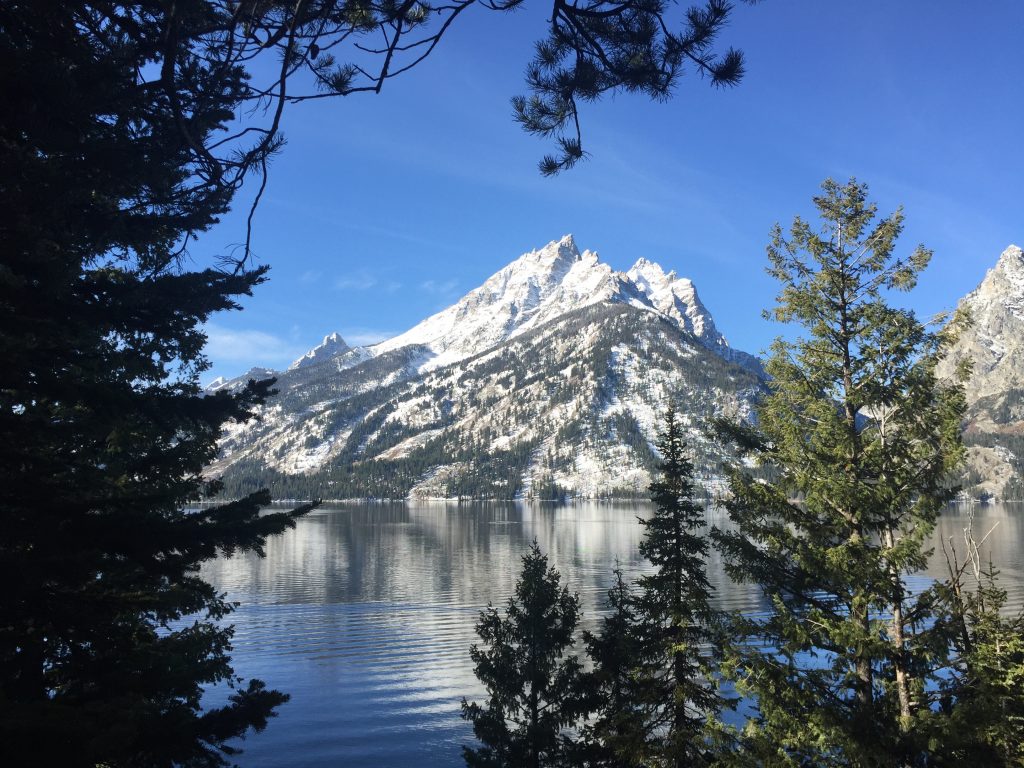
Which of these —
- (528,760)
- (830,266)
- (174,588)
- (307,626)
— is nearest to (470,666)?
(307,626)

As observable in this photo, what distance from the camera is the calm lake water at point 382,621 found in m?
37.0

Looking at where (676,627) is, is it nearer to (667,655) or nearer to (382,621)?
(667,655)

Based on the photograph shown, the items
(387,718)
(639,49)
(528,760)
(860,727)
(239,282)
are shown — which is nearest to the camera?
(639,49)

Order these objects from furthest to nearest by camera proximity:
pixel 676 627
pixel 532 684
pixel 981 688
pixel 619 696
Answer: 1. pixel 532 684
2. pixel 619 696
3. pixel 676 627
4. pixel 981 688

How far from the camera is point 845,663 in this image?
13.6 m

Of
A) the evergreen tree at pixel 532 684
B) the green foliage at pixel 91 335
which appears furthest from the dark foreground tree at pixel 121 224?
the evergreen tree at pixel 532 684

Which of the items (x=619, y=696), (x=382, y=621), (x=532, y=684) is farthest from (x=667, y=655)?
(x=382, y=621)

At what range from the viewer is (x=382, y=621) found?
212ft

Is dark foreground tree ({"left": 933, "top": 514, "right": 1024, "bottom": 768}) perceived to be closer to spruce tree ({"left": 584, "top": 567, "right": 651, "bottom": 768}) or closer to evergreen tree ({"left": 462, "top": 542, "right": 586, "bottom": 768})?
spruce tree ({"left": 584, "top": 567, "right": 651, "bottom": 768})

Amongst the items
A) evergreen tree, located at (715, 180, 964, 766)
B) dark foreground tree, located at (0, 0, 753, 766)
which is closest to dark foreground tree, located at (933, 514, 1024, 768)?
evergreen tree, located at (715, 180, 964, 766)

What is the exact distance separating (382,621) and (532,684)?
154ft

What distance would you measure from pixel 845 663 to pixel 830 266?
880 centimetres

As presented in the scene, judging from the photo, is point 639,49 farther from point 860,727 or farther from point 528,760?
point 528,760

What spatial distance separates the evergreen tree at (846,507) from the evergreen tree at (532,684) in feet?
28.3
